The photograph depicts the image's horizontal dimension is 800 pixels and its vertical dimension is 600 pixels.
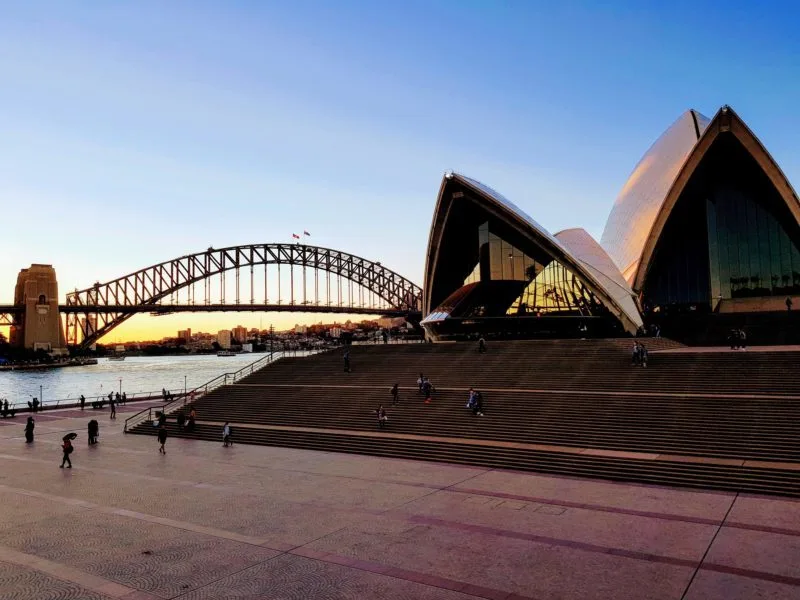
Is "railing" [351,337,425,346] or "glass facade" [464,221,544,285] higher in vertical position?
"glass facade" [464,221,544,285]

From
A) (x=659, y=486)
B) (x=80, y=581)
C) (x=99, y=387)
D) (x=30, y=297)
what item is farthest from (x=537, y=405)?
(x=30, y=297)

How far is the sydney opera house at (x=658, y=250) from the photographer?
2941 centimetres

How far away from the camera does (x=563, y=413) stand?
51.8ft

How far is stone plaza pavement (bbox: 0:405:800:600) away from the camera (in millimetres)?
6855

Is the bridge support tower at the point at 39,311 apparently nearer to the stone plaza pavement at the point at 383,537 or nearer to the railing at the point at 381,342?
the railing at the point at 381,342

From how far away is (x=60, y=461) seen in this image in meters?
15.4

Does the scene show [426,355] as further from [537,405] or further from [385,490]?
[385,490]

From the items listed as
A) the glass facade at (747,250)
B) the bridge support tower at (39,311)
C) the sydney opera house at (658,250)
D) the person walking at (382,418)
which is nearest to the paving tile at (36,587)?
Result: the person walking at (382,418)

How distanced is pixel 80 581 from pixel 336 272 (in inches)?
4035

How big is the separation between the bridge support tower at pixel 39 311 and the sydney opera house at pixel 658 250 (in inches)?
2972

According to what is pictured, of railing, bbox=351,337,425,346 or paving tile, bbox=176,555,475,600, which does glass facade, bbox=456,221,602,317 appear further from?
paving tile, bbox=176,555,475,600

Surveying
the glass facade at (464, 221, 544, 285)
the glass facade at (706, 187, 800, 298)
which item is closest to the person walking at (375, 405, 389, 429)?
the glass facade at (464, 221, 544, 285)

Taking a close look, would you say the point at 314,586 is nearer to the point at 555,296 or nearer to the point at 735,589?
the point at 735,589

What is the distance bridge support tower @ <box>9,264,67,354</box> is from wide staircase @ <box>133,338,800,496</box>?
78106mm
